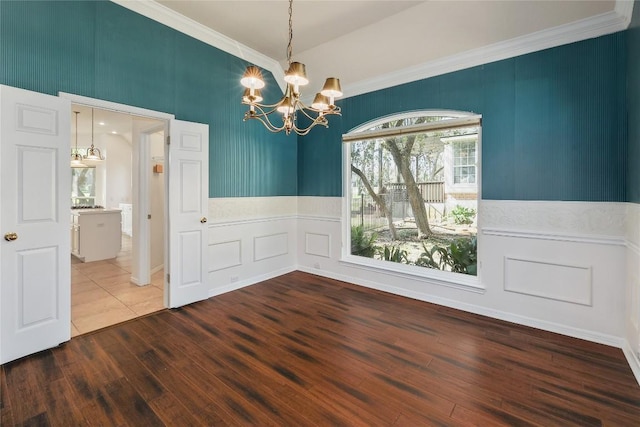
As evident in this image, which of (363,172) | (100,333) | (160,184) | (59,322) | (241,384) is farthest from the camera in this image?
(160,184)

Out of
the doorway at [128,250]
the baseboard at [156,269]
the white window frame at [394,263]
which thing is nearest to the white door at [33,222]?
the doorway at [128,250]

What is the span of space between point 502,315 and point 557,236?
3.37 feet

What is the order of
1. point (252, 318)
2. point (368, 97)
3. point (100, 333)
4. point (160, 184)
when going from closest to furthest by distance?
point (100, 333), point (252, 318), point (368, 97), point (160, 184)

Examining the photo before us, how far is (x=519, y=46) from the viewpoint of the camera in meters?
3.10

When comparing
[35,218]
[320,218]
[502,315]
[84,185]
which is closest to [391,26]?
[320,218]

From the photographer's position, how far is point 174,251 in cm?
346

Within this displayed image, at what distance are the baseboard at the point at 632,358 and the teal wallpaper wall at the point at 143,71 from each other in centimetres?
436

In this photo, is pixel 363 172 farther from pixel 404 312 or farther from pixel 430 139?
pixel 404 312

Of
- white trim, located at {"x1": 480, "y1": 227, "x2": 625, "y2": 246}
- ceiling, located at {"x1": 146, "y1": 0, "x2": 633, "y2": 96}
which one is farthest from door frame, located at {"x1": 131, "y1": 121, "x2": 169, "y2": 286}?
white trim, located at {"x1": 480, "y1": 227, "x2": 625, "y2": 246}

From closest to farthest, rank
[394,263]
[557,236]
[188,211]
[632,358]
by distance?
[632,358], [557,236], [188,211], [394,263]

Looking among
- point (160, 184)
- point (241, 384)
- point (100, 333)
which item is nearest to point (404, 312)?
point (241, 384)

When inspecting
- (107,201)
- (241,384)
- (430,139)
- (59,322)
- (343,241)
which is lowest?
(241,384)

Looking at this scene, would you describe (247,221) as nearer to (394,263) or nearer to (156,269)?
(156,269)

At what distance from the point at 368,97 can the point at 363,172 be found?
43.4 inches
